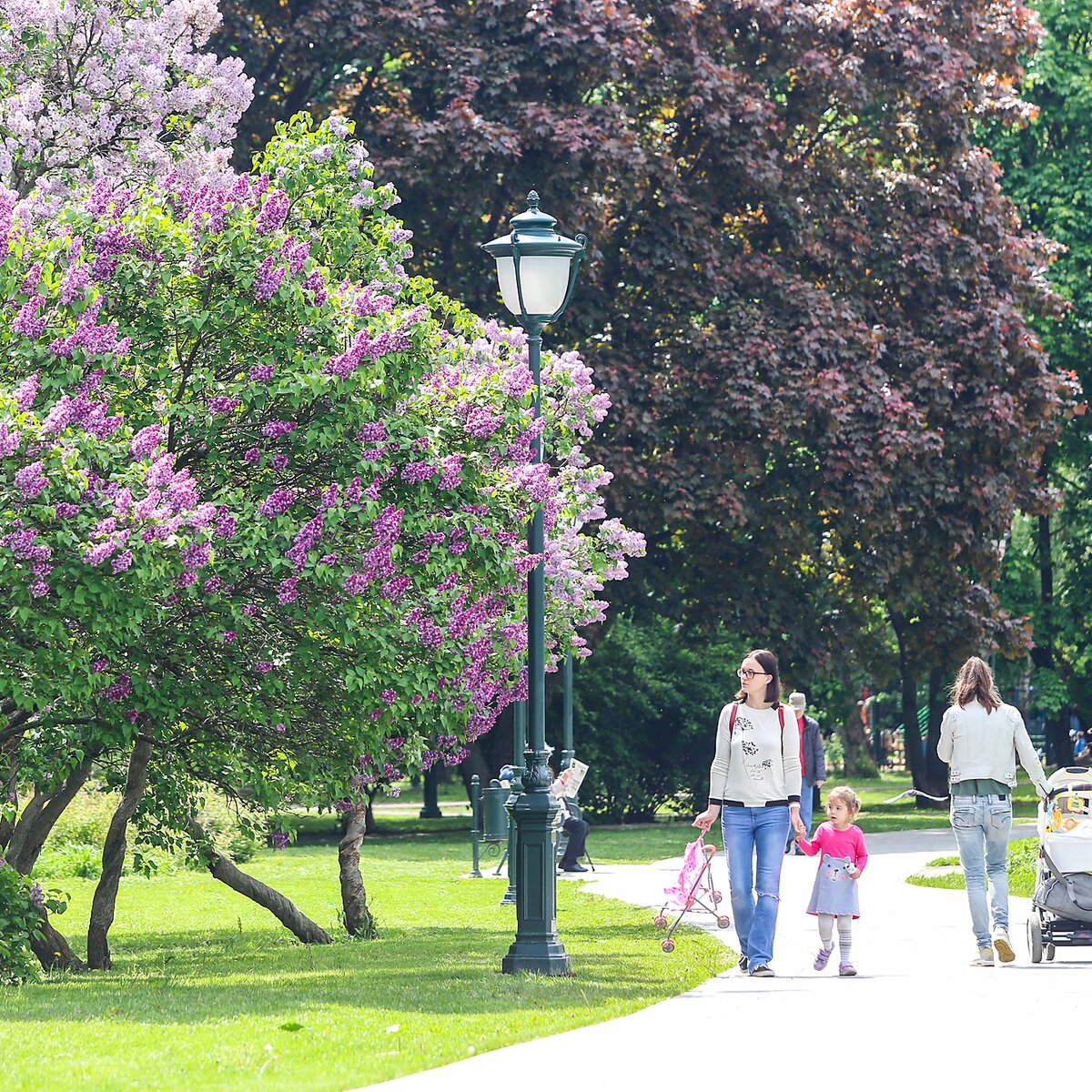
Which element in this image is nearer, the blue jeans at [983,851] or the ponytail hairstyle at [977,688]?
the blue jeans at [983,851]

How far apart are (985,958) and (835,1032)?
3.32 meters

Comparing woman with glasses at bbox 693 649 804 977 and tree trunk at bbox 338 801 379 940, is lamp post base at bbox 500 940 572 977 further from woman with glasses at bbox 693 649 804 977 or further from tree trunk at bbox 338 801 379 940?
tree trunk at bbox 338 801 379 940

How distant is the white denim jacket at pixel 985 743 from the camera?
485 inches

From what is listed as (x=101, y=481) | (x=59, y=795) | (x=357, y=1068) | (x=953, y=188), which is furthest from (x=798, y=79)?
(x=357, y=1068)

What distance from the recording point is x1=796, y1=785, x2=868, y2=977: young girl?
11.9 meters

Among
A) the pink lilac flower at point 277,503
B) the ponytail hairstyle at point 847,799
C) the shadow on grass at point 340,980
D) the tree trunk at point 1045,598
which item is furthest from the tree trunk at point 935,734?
the pink lilac flower at point 277,503

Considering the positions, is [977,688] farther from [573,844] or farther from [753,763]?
[573,844]

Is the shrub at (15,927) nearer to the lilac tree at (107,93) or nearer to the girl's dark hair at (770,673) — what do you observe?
the girl's dark hair at (770,673)

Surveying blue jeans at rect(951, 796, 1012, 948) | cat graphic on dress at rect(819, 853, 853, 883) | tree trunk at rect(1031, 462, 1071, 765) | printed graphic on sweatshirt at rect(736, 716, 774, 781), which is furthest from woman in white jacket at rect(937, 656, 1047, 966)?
tree trunk at rect(1031, 462, 1071, 765)

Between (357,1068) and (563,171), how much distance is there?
1943cm

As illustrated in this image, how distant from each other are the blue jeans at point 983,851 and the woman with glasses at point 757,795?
1.38 meters

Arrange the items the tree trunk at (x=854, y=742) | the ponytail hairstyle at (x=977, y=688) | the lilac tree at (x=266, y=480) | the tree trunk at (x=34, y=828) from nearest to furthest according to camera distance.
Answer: the lilac tree at (x=266, y=480) → the ponytail hairstyle at (x=977, y=688) → the tree trunk at (x=34, y=828) → the tree trunk at (x=854, y=742)

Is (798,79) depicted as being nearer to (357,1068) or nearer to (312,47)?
(312,47)

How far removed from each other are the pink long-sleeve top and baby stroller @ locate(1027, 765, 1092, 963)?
44.6 inches
